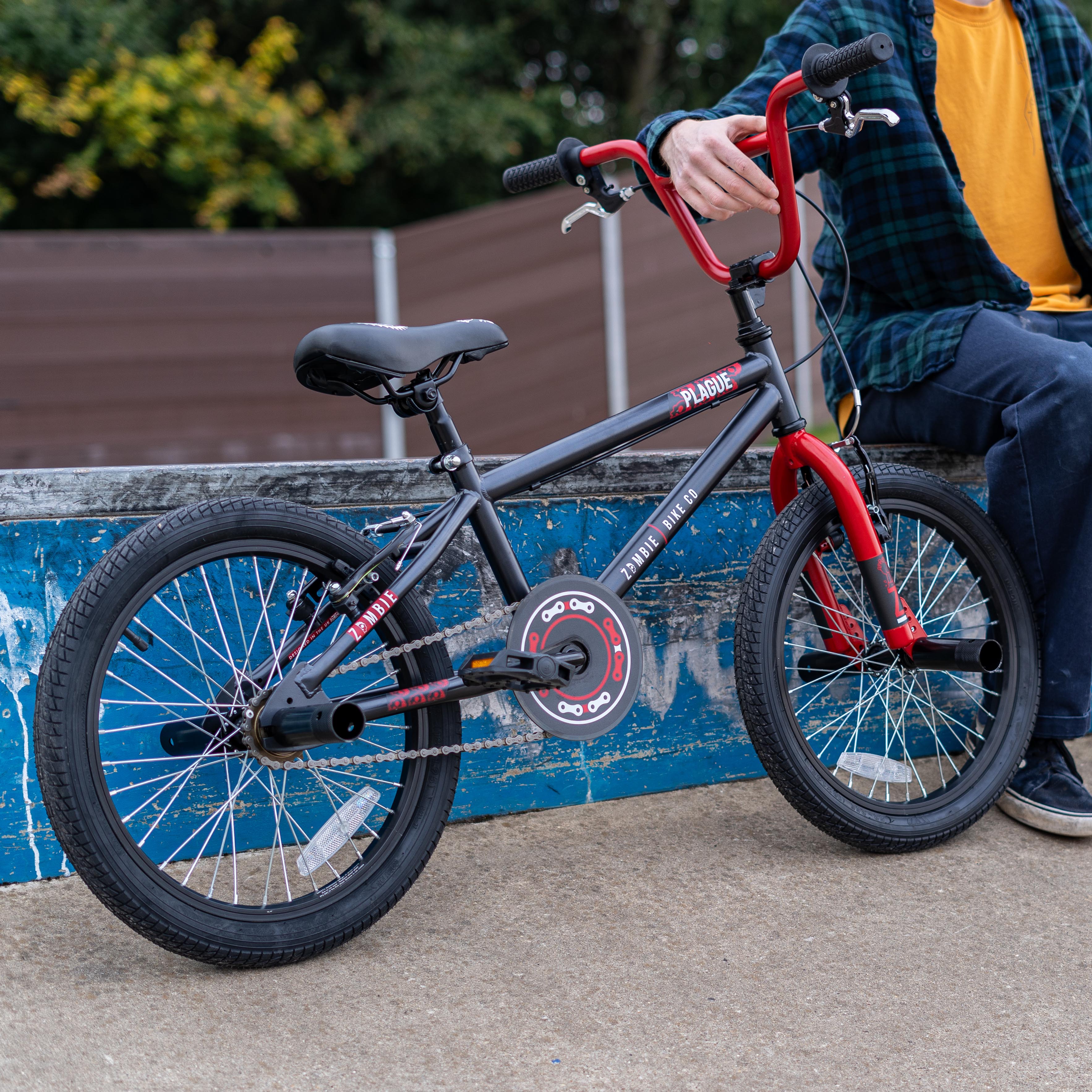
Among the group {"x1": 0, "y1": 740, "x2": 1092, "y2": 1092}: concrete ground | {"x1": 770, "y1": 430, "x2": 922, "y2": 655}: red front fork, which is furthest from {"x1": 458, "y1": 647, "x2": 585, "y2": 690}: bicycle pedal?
{"x1": 770, "y1": 430, "x2": 922, "y2": 655}: red front fork

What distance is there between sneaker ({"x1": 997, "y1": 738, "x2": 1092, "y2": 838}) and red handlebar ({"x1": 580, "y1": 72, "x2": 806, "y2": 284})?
3.56ft

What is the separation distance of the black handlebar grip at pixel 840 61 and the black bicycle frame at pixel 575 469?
47 cm

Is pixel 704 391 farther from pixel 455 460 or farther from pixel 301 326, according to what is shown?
pixel 301 326

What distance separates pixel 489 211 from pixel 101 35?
4.78m

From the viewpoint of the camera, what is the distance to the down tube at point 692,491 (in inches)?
76.3

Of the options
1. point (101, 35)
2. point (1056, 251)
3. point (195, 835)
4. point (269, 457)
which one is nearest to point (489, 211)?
point (269, 457)

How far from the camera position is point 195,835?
198cm

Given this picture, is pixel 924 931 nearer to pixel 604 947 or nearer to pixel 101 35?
pixel 604 947

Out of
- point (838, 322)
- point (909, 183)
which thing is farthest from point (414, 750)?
point (909, 183)

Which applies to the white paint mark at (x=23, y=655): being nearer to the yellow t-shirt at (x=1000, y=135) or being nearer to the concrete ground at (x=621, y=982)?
the concrete ground at (x=621, y=982)

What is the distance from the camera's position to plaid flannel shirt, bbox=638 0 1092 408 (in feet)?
7.30

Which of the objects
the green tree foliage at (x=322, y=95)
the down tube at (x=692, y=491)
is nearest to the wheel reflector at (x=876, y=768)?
the down tube at (x=692, y=491)

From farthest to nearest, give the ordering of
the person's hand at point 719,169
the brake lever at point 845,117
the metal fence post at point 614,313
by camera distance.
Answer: the metal fence post at point 614,313
the person's hand at point 719,169
the brake lever at point 845,117

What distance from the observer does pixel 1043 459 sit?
2.09 meters
